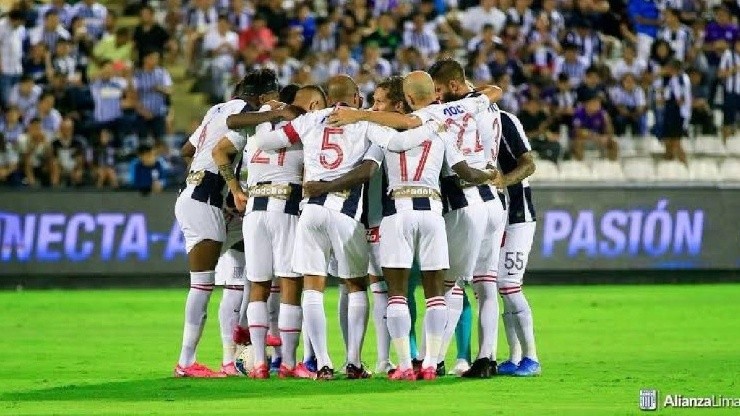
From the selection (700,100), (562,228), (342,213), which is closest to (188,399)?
(342,213)

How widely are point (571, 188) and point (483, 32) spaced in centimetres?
457

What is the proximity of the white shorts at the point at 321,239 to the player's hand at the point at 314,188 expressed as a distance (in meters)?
0.09

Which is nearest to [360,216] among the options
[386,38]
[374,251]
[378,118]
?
[374,251]

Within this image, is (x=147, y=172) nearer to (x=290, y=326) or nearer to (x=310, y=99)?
(x=310, y=99)

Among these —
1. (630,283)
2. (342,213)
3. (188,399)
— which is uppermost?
(342,213)

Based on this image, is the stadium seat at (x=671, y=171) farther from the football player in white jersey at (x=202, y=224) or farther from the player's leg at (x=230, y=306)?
the football player in white jersey at (x=202, y=224)

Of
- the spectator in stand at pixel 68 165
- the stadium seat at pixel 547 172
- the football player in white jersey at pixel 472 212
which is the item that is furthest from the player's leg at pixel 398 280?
the stadium seat at pixel 547 172

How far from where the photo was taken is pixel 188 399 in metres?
11.5

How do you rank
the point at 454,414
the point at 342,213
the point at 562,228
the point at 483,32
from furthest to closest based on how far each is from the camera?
1. the point at 483,32
2. the point at 562,228
3. the point at 342,213
4. the point at 454,414

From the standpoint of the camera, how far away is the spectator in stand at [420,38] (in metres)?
28.1

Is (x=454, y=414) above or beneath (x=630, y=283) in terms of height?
above

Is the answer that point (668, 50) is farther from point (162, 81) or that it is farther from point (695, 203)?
point (162, 81)

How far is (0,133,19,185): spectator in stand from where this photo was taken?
2366 cm

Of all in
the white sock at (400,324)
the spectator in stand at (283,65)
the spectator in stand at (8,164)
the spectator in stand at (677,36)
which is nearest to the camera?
the white sock at (400,324)
